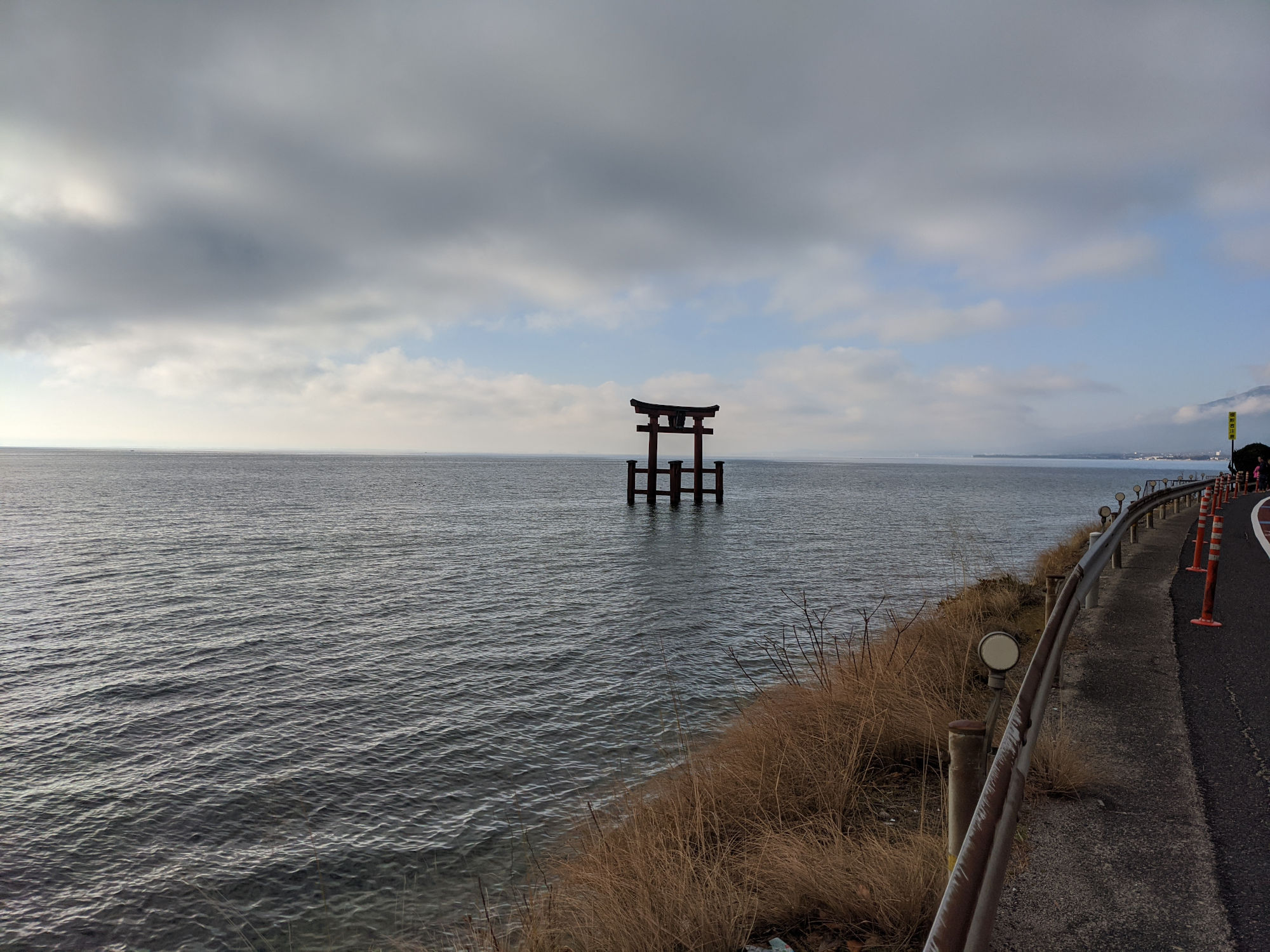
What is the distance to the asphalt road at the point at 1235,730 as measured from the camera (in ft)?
10.1

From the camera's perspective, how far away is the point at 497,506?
4897 cm

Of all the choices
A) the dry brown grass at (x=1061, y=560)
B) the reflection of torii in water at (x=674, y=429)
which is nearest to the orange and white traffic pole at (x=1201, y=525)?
the dry brown grass at (x=1061, y=560)

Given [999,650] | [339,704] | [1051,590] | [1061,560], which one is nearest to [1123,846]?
[999,650]

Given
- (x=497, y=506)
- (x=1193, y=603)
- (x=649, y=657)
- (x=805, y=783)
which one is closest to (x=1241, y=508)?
(x=1193, y=603)

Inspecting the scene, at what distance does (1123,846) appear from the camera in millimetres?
3473

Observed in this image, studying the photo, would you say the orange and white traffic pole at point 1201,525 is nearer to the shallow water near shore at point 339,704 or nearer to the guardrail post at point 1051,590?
the shallow water near shore at point 339,704

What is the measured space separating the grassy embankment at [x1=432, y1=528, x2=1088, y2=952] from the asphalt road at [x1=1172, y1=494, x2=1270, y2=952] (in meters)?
0.73

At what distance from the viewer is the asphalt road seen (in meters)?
3.07

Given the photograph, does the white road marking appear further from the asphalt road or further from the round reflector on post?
the round reflector on post

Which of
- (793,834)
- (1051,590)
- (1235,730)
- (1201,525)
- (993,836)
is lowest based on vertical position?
(793,834)

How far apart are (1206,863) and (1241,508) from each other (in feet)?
87.0

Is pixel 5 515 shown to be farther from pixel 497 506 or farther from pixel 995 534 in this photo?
pixel 995 534

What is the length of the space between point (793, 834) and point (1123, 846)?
155 cm

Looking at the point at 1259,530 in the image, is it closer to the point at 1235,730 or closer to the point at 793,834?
the point at 1235,730
